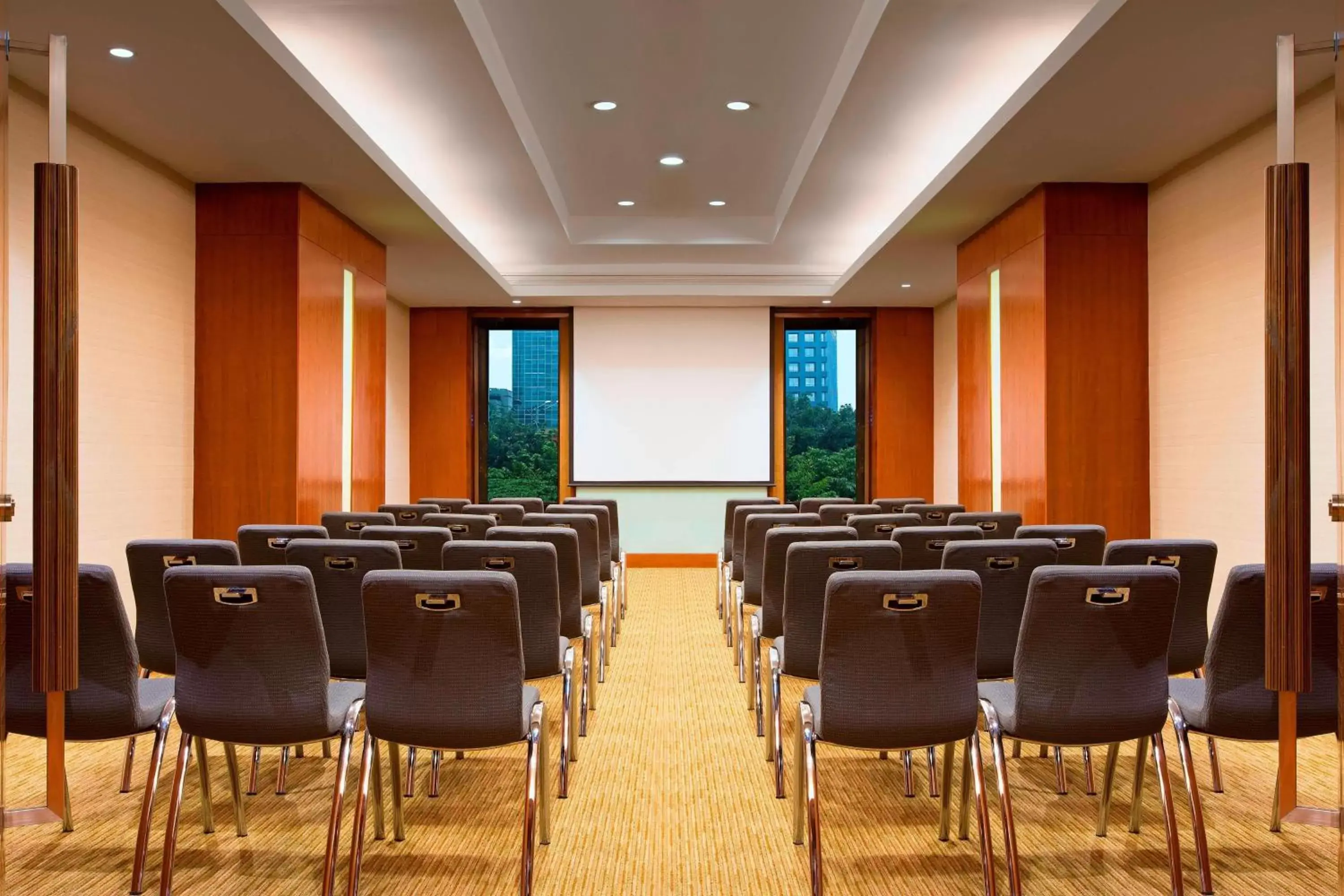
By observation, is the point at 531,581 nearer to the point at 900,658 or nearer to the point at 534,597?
the point at 534,597

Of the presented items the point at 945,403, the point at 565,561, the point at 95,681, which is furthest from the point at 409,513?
the point at 945,403

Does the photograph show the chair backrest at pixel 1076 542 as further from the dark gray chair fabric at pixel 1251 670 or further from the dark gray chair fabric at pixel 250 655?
the dark gray chair fabric at pixel 250 655

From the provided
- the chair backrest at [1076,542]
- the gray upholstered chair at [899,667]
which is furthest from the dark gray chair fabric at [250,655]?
the chair backrest at [1076,542]

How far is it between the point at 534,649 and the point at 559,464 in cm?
869

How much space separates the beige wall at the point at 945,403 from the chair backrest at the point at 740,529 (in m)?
5.23

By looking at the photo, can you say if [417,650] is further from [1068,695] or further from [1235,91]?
[1235,91]

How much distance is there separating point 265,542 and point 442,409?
8502mm

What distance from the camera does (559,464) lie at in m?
12.1

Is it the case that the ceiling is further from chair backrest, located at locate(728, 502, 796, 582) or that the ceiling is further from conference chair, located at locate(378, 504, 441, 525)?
chair backrest, located at locate(728, 502, 796, 582)

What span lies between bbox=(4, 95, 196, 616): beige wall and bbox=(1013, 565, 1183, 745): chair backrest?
15.0 feet

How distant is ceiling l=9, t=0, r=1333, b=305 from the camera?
4.44 metres

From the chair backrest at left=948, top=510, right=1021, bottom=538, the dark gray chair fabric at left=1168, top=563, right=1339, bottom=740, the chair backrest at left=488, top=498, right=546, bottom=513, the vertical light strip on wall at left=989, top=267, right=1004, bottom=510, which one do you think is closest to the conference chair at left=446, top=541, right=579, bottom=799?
the dark gray chair fabric at left=1168, top=563, right=1339, bottom=740

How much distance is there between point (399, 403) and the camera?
39.3 ft

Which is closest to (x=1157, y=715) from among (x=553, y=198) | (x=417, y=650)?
(x=417, y=650)
